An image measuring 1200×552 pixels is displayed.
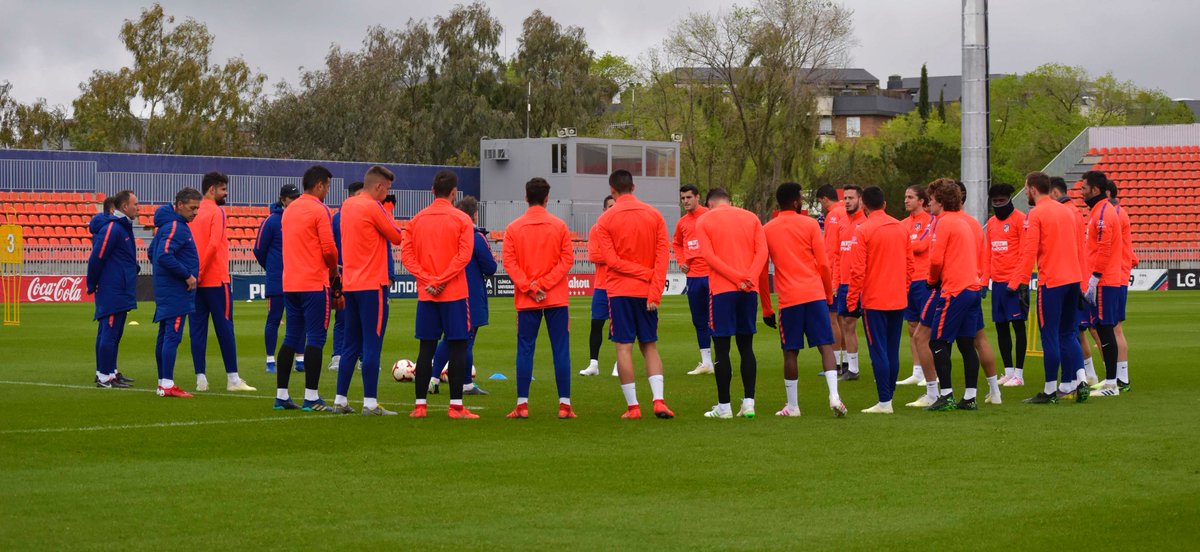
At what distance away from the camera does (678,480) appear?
888 centimetres

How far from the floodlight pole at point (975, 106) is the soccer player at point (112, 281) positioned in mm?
27454

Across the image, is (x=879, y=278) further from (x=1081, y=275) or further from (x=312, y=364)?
(x=312, y=364)

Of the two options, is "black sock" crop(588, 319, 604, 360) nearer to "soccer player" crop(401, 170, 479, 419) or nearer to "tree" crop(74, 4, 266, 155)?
"soccer player" crop(401, 170, 479, 419)

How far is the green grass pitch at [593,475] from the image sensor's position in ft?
23.7

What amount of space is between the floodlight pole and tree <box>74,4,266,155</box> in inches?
1867

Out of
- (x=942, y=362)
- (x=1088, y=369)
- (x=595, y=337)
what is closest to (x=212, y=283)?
(x=595, y=337)

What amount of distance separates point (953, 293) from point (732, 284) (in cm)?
205

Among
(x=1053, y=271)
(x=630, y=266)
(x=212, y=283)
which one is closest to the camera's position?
(x=630, y=266)

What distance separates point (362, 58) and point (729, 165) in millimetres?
20020

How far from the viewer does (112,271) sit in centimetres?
1511

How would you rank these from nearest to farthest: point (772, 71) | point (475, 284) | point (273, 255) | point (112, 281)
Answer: point (475, 284), point (112, 281), point (273, 255), point (772, 71)

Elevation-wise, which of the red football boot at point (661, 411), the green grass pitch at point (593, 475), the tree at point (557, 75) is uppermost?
the tree at point (557, 75)

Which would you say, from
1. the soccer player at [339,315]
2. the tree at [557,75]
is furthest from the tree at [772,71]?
the soccer player at [339,315]

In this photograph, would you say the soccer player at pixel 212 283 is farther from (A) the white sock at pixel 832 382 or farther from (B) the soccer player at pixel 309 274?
(A) the white sock at pixel 832 382
